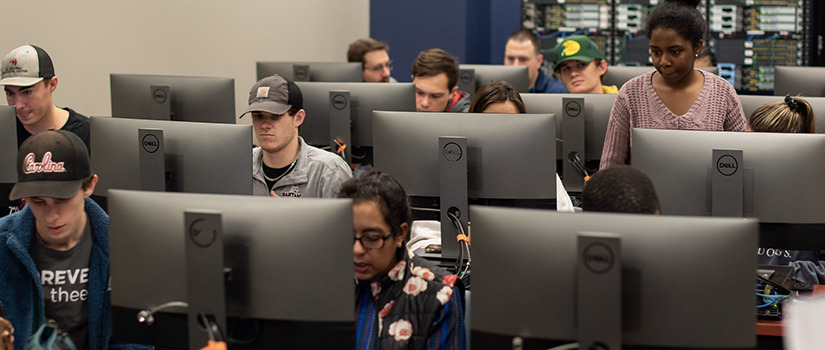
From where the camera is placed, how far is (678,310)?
1421 millimetres

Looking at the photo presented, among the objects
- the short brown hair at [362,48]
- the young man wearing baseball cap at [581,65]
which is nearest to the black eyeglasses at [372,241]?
the young man wearing baseball cap at [581,65]

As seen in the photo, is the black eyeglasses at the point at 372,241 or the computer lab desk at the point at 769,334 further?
the computer lab desk at the point at 769,334

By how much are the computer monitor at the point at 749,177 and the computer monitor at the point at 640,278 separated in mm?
719

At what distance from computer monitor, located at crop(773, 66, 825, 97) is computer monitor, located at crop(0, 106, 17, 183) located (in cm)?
343

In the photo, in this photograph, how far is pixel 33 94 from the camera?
326cm

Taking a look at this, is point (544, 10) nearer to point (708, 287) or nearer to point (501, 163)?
point (501, 163)

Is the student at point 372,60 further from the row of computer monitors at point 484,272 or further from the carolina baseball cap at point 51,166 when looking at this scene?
the row of computer monitors at point 484,272

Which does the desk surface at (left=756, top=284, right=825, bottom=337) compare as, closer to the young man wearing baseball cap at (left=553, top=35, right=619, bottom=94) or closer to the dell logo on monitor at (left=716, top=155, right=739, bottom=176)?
the dell logo on monitor at (left=716, top=155, right=739, bottom=176)

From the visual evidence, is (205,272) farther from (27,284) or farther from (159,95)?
(159,95)

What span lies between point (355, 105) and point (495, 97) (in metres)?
0.83

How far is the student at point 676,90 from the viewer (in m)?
2.74

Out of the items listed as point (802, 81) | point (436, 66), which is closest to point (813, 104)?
point (802, 81)

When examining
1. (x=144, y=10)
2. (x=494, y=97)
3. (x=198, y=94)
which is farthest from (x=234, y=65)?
(x=494, y=97)

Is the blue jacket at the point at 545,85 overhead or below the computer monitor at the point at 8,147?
overhead
